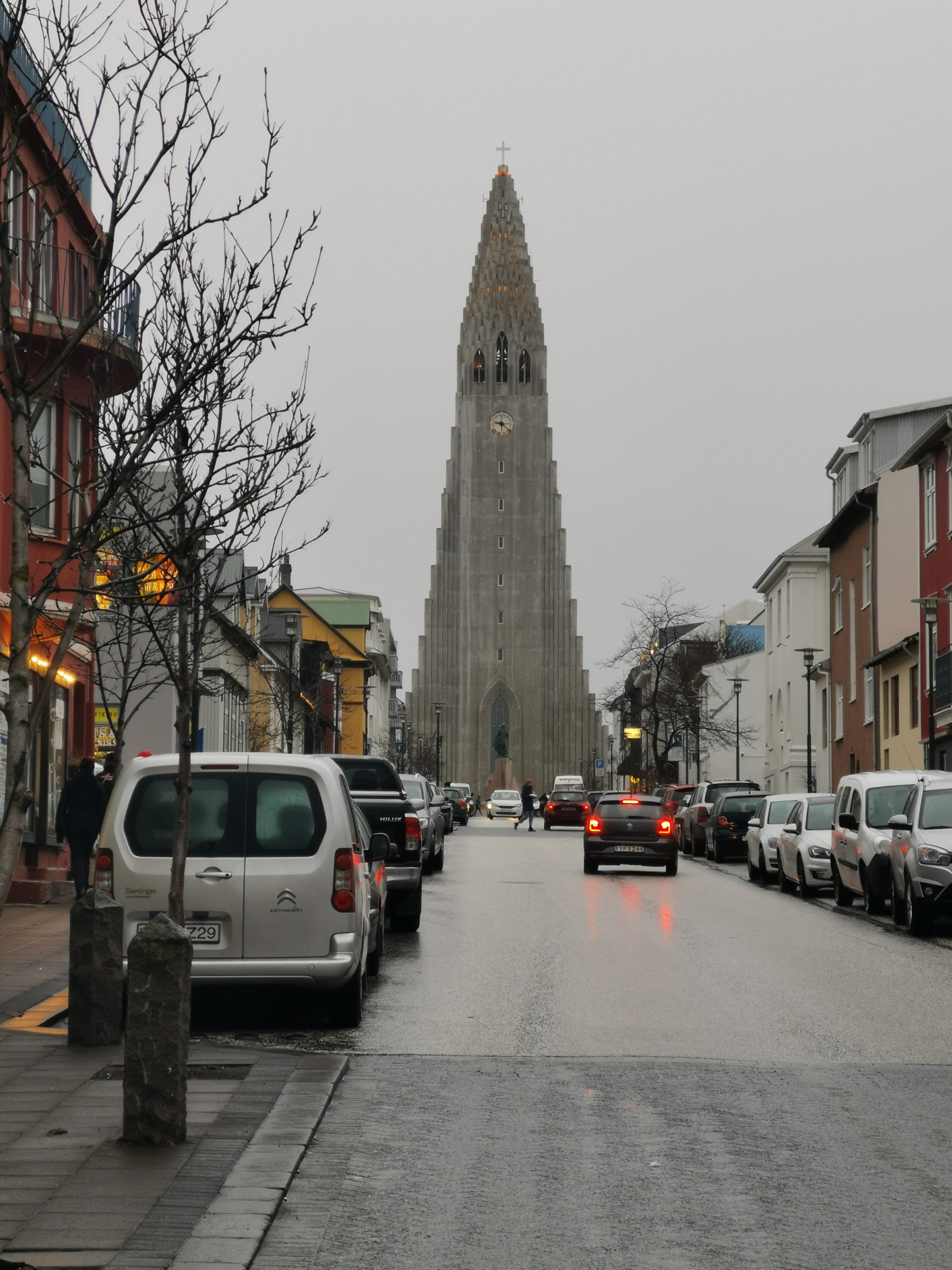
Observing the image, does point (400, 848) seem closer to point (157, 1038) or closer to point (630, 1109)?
point (630, 1109)

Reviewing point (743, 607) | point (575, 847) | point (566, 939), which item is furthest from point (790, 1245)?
point (743, 607)

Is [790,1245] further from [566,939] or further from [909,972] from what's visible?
[566,939]

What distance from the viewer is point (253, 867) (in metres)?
12.0

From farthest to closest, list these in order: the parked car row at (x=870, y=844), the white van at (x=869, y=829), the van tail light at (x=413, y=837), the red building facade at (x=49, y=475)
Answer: the white van at (x=869, y=829) < the red building facade at (x=49, y=475) < the parked car row at (x=870, y=844) < the van tail light at (x=413, y=837)

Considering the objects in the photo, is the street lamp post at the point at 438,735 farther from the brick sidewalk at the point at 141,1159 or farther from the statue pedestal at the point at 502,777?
the brick sidewalk at the point at 141,1159

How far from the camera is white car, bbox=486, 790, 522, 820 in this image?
3570 inches

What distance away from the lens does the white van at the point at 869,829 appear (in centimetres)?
2352

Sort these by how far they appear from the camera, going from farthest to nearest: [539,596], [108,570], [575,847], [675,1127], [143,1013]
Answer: [539,596] < [575,847] < [108,570] < [675,1127] < [143,1013]

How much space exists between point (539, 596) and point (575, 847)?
9618 cm

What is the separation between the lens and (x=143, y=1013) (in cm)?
782

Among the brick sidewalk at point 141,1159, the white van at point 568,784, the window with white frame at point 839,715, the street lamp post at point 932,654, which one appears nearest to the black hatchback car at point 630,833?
the street lamp post at point 932,654

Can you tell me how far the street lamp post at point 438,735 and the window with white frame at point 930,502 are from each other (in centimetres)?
6585

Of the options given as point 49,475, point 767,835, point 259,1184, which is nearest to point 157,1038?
point 259,1184

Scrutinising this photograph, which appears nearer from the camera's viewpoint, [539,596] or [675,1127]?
[675,1127]
